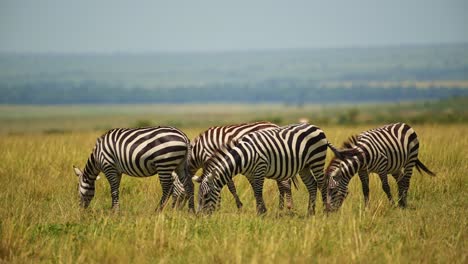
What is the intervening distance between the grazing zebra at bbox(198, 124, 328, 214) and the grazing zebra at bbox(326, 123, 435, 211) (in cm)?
27

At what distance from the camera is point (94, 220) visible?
955cm

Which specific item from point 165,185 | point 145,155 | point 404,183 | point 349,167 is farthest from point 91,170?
point 404,183

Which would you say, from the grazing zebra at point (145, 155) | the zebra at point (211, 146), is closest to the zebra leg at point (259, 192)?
the zebra at point (211, 146)

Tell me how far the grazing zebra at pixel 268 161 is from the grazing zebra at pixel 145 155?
0.67 metres

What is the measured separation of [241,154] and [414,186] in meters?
3.58

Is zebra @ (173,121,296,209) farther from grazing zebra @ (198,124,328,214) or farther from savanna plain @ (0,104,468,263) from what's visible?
grazing zebra @ (198,124,328,214)

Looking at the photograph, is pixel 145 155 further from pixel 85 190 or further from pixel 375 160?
pixel 375 160

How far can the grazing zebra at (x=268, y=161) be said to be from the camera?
983 centimetres

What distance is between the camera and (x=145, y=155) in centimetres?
1044

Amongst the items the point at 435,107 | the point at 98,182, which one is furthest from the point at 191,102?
the point at 98,182

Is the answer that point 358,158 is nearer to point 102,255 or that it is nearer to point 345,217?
point 345,217

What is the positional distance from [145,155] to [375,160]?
9.55 feet

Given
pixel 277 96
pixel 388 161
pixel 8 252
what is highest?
pixel 277 96

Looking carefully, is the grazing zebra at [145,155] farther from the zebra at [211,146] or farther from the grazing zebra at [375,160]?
the grazing zebra at [375,160]
